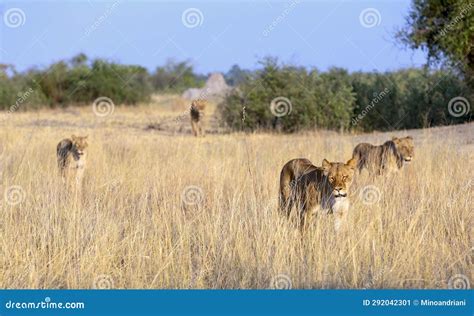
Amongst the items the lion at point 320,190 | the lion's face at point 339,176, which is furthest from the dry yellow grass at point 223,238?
the lion's face at point 339,176

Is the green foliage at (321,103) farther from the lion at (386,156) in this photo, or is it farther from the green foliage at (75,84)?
the green foliage at (75,84)

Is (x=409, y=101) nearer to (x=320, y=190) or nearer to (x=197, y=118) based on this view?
(x=197, y=118)

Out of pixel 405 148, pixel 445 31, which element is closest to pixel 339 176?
pixel 405 148

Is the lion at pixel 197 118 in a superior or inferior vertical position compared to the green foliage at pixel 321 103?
inferior

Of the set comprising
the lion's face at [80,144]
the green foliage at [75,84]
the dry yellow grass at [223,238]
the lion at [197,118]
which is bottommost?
the dry yellow grass at [223,238]

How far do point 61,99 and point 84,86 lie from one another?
126 centimetres

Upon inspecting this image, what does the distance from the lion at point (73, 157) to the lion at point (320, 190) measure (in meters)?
3.73

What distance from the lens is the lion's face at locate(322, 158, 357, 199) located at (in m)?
6.11

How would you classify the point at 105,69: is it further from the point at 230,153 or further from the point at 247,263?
the point at 247,263

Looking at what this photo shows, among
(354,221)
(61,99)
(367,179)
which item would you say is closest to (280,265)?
(354,221)

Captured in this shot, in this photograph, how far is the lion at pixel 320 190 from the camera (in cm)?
616

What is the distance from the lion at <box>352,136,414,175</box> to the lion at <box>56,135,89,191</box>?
3786 mm

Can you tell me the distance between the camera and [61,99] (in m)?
35.4

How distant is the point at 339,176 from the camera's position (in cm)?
616
